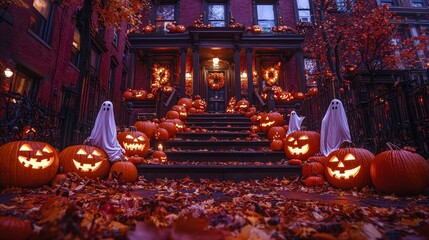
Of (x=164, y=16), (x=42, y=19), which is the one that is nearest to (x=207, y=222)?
(x=42, y=19)

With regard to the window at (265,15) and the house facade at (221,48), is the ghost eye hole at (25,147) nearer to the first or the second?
the house facade at (221,48)

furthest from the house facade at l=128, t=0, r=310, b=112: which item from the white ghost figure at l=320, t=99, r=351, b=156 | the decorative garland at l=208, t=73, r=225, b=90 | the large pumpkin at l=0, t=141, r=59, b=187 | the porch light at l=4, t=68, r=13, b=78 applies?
the large pumpkin at l=0, t=141, r=59, b=187

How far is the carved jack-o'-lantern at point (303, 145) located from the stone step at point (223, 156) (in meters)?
0.43

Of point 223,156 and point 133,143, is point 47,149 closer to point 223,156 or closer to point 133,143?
point 133,143

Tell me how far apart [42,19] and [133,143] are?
851 centimetres

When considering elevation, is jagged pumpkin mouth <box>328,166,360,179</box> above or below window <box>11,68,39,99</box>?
below

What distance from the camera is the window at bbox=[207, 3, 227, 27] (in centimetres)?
1780

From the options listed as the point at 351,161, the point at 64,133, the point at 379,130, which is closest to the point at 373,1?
the point at 379,130

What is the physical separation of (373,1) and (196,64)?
16.5m

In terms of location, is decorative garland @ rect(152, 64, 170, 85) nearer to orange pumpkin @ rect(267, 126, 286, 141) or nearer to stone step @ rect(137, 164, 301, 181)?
orange pumpkin @ rect(267, 126, 286, 141)

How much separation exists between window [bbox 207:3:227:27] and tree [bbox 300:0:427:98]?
6066 millimetres

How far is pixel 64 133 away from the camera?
507 cm

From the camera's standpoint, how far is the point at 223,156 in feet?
19.7

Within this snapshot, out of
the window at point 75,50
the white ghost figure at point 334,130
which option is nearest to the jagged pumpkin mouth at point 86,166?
the white ghost figure at point 334,130
